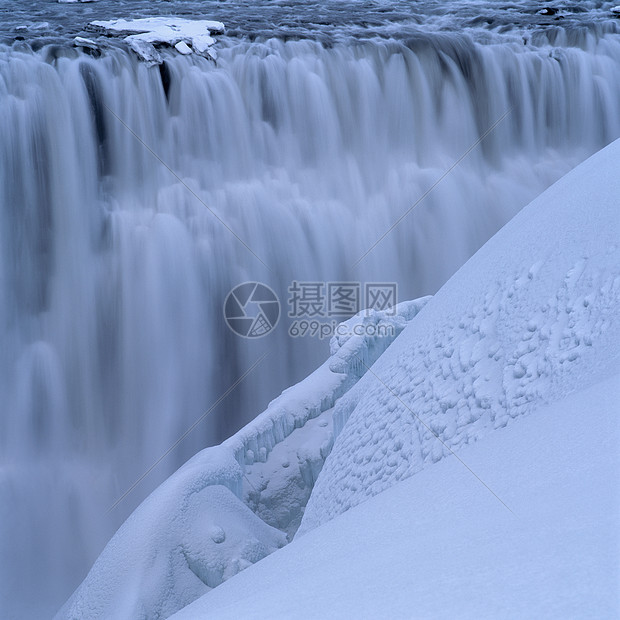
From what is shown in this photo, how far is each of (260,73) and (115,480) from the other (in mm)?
5363

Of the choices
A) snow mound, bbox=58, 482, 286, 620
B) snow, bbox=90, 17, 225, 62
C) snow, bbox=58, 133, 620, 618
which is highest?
snow, bbox=90, 17, 225, 62

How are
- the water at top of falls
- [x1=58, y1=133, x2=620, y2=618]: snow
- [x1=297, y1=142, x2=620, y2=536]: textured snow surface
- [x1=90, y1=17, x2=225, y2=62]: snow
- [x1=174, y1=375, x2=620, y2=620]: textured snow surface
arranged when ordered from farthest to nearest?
the water at top of falls < [x1=90, y1=17, x2=225, y2=62]: snow < [x1=297, y1=142, x2=620, y2=536]: textured snow surface < [x1=58, y1=133, x2=620, y2=618]: snow < [x1=174, y1=375, x2=620, y2=620]: textured snow surface

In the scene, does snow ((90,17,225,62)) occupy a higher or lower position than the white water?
higher

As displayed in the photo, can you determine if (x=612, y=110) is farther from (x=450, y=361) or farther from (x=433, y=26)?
(x=450, y=361)

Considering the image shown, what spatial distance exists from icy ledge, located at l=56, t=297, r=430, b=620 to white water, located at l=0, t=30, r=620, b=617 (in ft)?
13.7

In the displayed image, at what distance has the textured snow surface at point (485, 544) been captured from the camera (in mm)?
1013

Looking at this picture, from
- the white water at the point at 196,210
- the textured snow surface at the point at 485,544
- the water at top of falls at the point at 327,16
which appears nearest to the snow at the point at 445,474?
the textured snow surface at the point at 485,544

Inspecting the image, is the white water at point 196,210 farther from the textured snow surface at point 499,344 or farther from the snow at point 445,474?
the textured snow surface at point 499,344

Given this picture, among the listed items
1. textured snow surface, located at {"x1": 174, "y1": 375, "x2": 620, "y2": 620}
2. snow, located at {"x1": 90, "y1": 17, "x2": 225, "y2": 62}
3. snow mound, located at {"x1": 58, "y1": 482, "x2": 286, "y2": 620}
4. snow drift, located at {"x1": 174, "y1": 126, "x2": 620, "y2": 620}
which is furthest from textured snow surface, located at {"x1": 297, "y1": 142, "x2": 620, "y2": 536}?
snow, located at {"x1": 90, "y1": 17, "x2": 225, "y2": 62}

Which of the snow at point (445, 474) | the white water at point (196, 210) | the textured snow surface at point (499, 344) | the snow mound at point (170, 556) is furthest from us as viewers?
the white water at point (196, 210)

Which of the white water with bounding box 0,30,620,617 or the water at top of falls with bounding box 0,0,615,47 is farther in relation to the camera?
the water at top of falls with bounding box 0,0,615,47

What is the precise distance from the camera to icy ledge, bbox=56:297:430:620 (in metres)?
3.12

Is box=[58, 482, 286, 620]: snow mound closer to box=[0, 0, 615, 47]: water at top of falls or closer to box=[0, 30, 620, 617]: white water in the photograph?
box=[0, 30, 620, 617]: white water

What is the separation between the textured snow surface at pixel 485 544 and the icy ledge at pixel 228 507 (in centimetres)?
125
